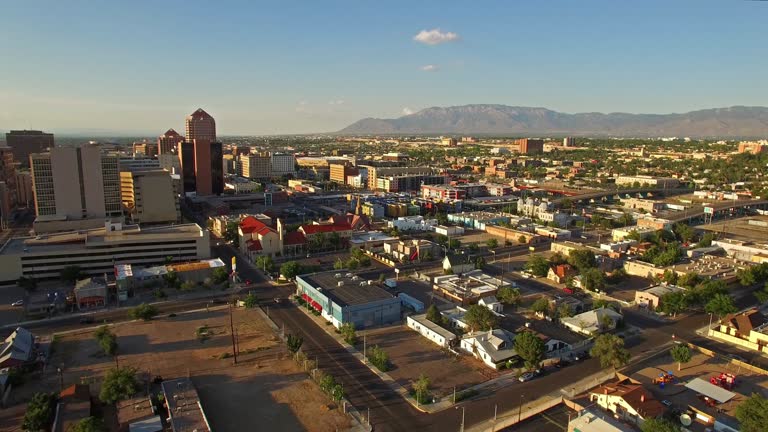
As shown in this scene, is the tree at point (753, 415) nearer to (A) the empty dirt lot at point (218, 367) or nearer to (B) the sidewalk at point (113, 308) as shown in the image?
(A) the empty dirt lot at point (218, 367)

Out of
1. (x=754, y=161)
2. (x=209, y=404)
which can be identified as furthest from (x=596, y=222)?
(x=754, y=161)

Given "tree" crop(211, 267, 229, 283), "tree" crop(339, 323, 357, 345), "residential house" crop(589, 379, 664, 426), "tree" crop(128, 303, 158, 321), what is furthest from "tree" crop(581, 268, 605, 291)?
"tree" crop(128, 303, 158, 321)

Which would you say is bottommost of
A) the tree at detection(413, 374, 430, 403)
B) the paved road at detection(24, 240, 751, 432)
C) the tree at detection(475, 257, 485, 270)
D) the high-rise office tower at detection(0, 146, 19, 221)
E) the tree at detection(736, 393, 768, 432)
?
the paved road at detection(24, 240, 751, 432)

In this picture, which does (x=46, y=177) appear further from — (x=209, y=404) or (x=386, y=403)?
(x=386, y=403)

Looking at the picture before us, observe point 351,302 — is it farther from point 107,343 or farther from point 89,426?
point 89,426

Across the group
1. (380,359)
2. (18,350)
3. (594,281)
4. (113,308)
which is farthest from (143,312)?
(594,281)

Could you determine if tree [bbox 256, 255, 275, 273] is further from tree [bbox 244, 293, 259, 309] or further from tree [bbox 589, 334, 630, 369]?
tree [bbox 589, 334, 630, 369]
